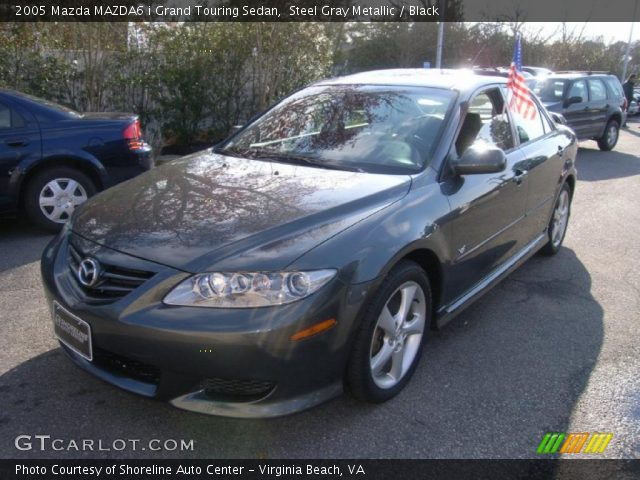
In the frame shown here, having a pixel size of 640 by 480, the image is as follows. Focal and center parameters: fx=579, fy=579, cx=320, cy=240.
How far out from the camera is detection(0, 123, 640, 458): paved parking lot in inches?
103

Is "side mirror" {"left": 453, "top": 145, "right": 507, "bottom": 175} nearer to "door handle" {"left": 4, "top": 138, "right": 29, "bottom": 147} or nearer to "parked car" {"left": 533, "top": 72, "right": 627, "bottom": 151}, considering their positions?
"door handle" {"left": 4, "top": 138, "right": 29, "bottom": 147}

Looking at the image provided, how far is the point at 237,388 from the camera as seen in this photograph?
2.41 m

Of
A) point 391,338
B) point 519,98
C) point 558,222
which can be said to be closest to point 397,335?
point 391,338

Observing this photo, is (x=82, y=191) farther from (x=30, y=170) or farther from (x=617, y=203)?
(x=617, y=203)

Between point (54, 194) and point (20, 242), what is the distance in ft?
1.78

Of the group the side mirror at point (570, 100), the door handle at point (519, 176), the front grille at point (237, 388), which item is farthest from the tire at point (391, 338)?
the side mirror at point (570, 100)

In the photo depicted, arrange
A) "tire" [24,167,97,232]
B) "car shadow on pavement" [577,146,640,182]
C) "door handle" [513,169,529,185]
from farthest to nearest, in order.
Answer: "car shadow on pavement" [577,146,640,182] < "tire" [24,167,97,232] < "door handle" [513,169,529,185]

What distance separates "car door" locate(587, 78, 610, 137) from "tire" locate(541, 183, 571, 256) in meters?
7.99

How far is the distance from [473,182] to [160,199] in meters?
1.82

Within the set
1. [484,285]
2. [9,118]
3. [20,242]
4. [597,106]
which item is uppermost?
[9,118]

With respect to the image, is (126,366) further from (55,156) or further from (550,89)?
(550,89)

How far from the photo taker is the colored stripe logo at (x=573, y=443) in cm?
264

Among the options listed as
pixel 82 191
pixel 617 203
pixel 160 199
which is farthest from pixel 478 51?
pixel 160 199
